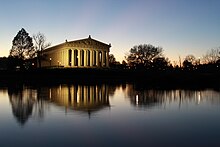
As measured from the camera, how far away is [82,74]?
3248 inches

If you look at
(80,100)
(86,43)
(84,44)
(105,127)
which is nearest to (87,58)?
(84,44)

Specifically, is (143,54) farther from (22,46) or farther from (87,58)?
(22,46)

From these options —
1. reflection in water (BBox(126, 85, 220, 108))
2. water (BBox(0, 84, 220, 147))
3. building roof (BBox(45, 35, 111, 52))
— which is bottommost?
water (BBox(0, 84, 220, 147))

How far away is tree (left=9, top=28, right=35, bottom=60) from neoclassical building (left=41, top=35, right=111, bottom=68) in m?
20.5

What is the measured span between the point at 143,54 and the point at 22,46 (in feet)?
236

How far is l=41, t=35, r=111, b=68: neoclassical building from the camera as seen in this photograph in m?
123

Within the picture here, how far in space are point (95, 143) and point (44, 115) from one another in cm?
845

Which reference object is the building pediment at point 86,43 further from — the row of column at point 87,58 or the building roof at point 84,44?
the row of column at point 87,58

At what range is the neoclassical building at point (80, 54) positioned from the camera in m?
123

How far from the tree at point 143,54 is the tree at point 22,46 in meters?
67.1

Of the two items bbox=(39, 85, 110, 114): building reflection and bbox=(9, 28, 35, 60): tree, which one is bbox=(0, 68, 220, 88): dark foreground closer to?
bbox=(9, 28, 35, 60): tree

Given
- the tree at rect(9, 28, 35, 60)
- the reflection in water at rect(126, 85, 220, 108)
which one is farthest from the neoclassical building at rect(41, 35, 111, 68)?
the reflection in water at rect(126, 85, 220, 108)

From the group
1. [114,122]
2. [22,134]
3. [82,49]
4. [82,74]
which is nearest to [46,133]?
[22,134]

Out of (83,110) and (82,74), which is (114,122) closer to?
(83,110)
